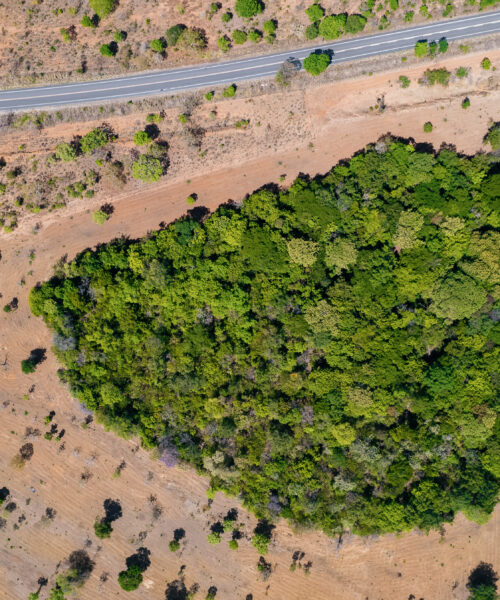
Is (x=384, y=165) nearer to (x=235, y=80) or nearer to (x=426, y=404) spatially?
(x=235, y=80)

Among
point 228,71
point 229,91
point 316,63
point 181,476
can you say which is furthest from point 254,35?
point 181,476

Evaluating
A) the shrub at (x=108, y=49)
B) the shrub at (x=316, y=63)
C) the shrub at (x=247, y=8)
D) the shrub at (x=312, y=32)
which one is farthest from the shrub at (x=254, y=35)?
the shrub at (x=108, y=49)

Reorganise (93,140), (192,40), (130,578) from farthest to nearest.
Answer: (93,140) < (192,40) < (130,578)

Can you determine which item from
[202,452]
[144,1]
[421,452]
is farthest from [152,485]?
[144,1]

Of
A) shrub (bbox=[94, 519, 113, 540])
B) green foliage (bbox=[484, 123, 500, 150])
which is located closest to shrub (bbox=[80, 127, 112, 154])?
shrub (bbox=[94, 519, 113, 540])

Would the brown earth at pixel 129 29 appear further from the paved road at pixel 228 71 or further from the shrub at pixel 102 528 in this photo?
the shrub at pixel 102 528

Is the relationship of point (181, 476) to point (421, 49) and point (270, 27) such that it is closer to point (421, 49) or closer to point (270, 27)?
point (270, 27)

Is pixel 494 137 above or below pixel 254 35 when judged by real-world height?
above
